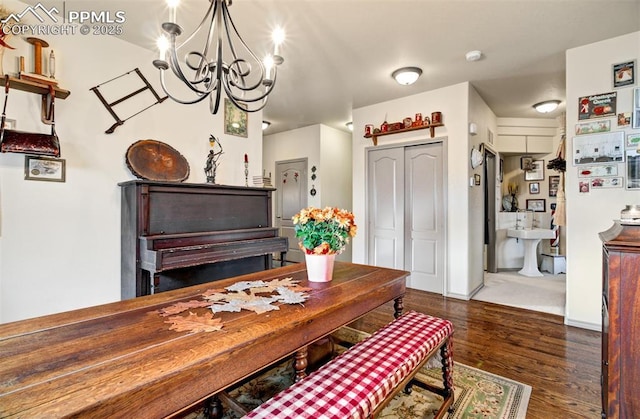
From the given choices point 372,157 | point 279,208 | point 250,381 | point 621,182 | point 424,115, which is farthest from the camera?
point 279,208

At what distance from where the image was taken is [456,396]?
1.80 metres

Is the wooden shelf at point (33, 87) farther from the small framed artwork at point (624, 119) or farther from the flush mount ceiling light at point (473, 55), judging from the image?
the small framed artwork at point (624, 119)

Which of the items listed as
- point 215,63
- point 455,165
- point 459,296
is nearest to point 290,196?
point 455,165

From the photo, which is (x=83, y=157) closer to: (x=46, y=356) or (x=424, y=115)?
(x=46, y=356)

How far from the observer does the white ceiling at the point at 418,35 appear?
2.30m

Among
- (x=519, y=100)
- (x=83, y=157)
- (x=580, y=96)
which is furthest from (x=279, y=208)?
(x=580, y=96)

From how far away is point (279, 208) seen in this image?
21.0 ft

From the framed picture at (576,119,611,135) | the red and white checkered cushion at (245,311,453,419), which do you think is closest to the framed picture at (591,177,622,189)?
the framed picture at (576,119,611,135)

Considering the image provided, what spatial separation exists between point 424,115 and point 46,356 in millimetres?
4252

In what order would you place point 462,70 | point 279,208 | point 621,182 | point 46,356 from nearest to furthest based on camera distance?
point 46,356 < point 621,182 < point 462,70 < point 279,208

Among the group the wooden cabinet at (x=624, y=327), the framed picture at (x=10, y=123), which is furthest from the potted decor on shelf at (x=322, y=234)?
the framed picture at (x=10, y=123)

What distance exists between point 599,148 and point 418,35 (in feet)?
6.56

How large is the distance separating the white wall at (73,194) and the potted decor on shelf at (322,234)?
195cm

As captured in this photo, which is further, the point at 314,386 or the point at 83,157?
the point at 83,157
